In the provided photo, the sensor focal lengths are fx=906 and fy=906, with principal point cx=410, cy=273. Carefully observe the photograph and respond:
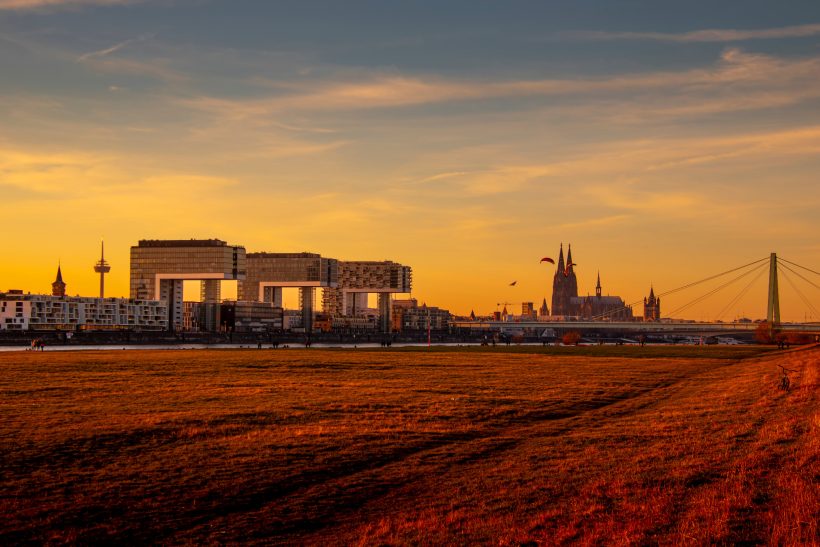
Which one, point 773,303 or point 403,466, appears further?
point 773,303

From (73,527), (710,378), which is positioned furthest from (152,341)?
(73,527)

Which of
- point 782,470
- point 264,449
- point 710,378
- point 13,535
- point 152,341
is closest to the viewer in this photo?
point 13,535

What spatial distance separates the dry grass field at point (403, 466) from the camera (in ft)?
59.4

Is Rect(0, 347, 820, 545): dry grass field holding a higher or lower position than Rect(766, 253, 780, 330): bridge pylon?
lower

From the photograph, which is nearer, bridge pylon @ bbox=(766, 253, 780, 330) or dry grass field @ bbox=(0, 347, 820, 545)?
dry grass field @ bbox=(0, 347, 820, 545)

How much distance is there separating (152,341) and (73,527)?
18094cm

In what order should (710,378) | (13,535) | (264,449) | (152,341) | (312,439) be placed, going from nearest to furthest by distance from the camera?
(13,535), (264,449), (312,439), (710,378), (152,341)

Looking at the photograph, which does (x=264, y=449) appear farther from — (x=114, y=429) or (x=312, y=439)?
(x=114, y=429)

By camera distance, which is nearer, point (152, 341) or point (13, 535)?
point (13, 535)

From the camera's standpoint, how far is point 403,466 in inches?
968

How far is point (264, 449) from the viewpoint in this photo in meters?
26.5

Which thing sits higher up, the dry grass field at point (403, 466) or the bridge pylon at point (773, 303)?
the bridge pylon at point (773, 303)

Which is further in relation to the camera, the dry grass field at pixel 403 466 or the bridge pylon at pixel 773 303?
the bridge pylon at pixel 773 303

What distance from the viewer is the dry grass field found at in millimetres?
18094
